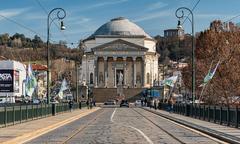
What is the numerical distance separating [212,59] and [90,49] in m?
115

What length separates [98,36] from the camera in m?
192

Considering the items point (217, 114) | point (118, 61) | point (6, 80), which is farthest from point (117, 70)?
point (217, 114)

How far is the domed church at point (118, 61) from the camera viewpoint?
611ft

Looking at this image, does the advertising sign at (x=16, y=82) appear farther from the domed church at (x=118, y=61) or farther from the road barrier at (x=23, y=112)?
the road barrier at (x=23, y=112)

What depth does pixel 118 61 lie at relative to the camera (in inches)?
7470

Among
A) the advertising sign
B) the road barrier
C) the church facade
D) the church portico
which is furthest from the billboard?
the church portico

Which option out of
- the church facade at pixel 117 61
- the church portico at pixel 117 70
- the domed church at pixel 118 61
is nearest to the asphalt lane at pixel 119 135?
the domed church at pixel 118 61

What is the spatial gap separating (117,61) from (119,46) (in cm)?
687

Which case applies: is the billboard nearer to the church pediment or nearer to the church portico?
the church pediment

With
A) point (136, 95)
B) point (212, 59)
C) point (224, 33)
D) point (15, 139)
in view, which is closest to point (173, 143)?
point (15, 139)

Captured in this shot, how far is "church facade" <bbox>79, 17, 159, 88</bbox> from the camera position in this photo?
186500mm

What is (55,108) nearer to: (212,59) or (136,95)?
(212,59)

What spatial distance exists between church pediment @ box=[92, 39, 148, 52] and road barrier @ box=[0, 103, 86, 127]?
4971 inches

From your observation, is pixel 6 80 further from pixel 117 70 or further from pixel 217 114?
pixel 217 114
